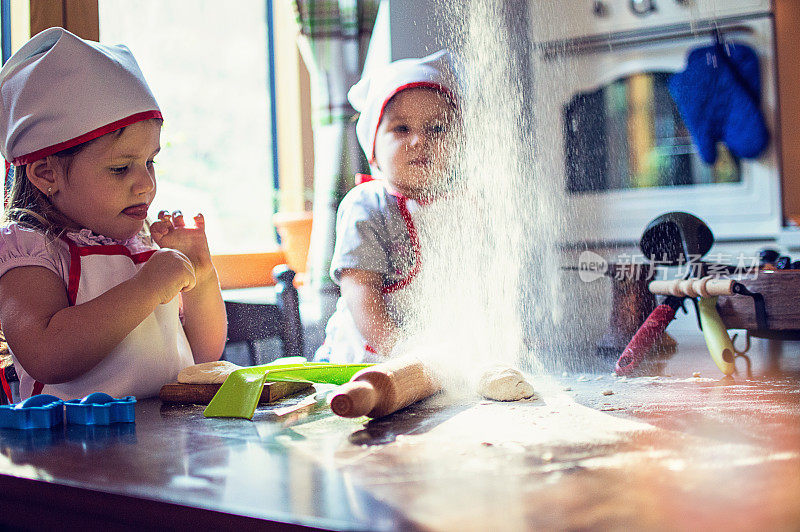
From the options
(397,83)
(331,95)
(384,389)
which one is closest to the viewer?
(384,389)

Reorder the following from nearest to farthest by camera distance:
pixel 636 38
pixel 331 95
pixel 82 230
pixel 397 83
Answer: pixel 82 230, pixel 397 83, pixel 331 95, pixel 636 38

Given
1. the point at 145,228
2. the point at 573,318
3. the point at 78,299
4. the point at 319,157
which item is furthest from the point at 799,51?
the point at 78,299

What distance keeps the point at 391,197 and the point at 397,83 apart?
18cm

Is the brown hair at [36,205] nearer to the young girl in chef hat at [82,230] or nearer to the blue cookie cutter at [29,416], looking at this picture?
the young girl in chef hat at [82,230]

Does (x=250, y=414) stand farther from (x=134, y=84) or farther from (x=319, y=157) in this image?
(x=319, y=157)

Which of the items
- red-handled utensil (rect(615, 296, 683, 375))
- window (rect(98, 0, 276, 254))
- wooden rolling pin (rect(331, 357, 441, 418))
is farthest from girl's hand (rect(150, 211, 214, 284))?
window (rect(98, 0, 276, 254))

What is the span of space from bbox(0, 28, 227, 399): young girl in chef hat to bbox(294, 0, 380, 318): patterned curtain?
1208 millimetres

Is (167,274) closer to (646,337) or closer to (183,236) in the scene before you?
(183,236)

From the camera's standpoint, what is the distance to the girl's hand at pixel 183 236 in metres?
0.83

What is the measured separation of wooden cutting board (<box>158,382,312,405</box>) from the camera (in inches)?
24.0

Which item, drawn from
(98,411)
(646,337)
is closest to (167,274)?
(98,411)

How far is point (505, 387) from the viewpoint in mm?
585

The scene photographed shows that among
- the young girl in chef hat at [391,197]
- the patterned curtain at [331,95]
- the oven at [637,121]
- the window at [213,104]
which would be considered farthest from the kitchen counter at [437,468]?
the oven at [637,121]

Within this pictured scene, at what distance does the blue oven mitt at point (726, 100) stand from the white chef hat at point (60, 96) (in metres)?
2.57
